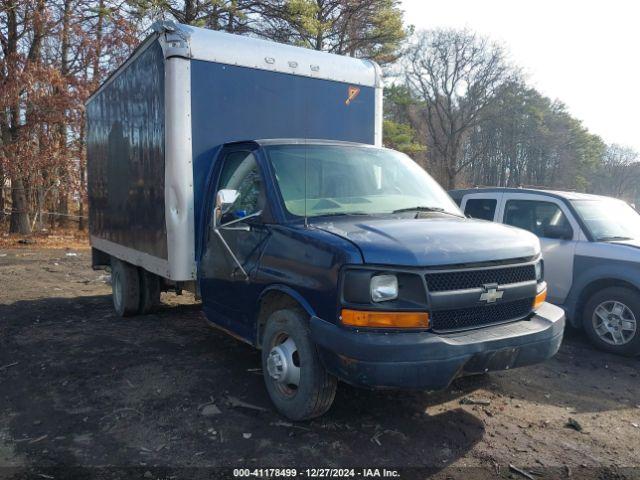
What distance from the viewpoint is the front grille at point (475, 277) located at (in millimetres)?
3297

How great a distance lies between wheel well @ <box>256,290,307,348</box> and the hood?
1.96 ft

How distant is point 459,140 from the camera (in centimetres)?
4156

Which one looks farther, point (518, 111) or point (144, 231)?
point (518, 111)

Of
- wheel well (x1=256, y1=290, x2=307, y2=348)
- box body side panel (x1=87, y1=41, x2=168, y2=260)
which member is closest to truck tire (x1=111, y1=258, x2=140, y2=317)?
box body side panel (x1=87, y1=41, x2=168, y2=260)

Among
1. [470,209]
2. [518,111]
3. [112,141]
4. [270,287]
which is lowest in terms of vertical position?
[270,287]

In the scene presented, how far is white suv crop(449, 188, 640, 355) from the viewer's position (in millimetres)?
5781

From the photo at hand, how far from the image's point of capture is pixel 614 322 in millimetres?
5844

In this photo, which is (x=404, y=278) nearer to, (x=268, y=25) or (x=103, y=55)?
(x=268, y=25)

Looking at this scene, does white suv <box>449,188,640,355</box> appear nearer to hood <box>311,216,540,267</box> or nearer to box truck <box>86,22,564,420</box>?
box truck <box>86,22,564,420</box>

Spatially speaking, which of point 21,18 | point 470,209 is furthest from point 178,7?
point 470,209

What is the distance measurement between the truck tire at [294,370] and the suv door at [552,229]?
160 inches

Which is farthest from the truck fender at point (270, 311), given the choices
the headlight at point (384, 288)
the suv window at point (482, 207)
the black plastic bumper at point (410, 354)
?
the suv window at point (482, 207)

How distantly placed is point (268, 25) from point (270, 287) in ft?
61.0

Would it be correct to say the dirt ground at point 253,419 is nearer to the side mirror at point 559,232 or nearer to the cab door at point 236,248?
the cab door at point 236,248
